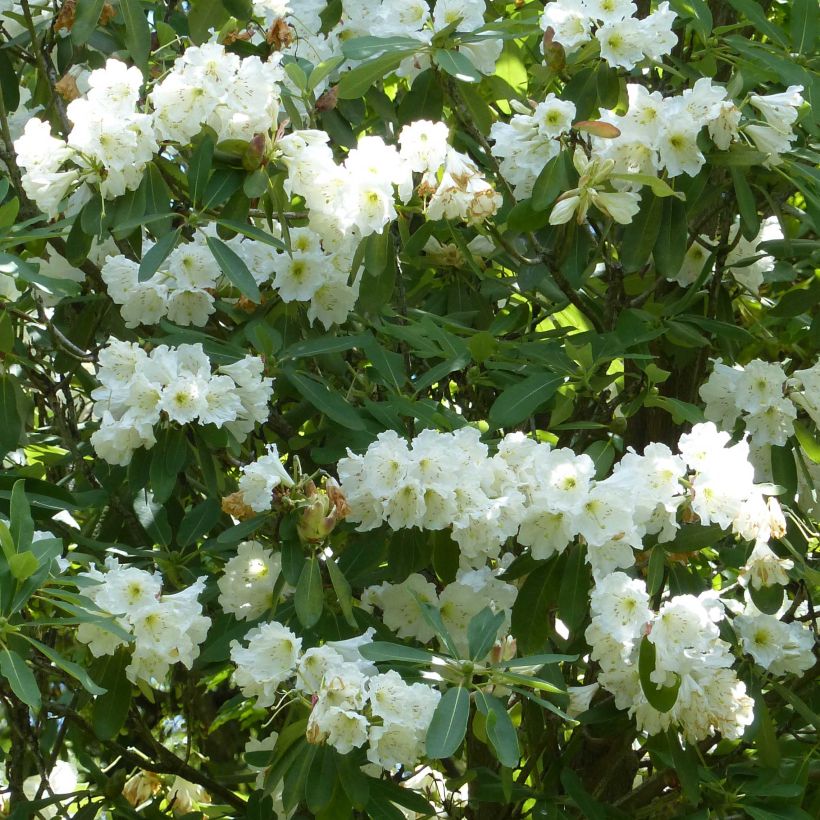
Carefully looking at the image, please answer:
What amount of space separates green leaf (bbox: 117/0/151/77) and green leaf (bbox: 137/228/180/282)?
45 cm

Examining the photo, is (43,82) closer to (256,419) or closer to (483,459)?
(256,419)

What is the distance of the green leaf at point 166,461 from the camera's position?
2068 mm

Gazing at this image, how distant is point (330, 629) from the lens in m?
2.10

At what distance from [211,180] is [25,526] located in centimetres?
72

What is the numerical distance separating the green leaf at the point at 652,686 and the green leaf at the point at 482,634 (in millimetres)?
233

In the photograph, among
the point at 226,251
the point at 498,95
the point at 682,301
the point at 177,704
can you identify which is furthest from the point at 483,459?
the point at 177,704

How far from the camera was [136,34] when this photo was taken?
2379mm

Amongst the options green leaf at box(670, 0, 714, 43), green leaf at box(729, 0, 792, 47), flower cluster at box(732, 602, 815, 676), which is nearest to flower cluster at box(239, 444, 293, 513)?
flower cluster at box(732, 602, 815, 676)

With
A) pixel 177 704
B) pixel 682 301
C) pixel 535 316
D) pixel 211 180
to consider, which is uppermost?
pixel 211 180

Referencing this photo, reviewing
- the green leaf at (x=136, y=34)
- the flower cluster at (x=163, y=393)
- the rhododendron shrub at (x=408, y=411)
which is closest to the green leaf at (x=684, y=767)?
the rhododendron shrub at (x=408, y=411)

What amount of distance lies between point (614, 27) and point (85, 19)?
3.33ft

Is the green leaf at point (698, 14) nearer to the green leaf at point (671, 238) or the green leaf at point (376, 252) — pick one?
the green leaf at point (671, 238)

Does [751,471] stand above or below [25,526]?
below

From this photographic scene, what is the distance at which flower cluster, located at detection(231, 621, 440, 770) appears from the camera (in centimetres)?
174
